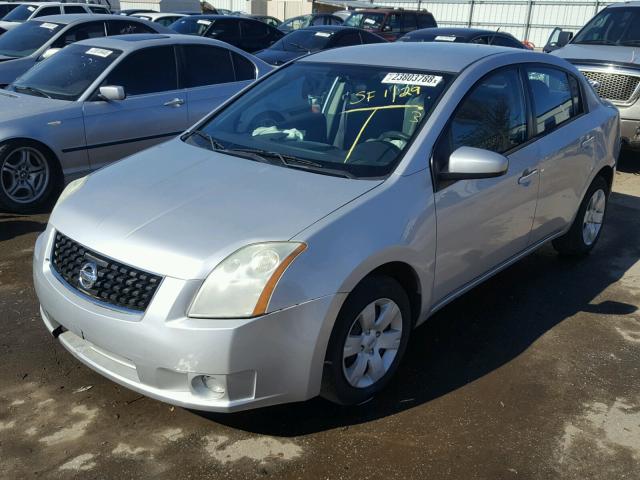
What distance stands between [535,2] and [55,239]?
30.7m

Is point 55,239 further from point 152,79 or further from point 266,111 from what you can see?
point 152,79

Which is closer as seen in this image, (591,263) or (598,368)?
(598,368)

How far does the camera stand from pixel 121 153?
6.52 metres

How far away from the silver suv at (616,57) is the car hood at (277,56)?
4.83 metres

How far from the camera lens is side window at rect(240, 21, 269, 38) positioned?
1433 centimetres

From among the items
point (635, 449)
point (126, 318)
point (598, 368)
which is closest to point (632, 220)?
point (598, 368)

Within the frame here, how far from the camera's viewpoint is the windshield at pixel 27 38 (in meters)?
9.16

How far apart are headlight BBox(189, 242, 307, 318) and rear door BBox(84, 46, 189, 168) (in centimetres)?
412

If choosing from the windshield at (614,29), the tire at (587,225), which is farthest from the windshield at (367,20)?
the tire at (587,225)

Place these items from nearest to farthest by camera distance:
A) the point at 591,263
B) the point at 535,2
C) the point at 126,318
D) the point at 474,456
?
the point at 126,318
the point at 474,456
the point at 591,263
the point at 535,2

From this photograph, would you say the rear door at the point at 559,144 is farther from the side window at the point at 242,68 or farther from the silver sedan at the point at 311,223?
the side window at the point at 242,68

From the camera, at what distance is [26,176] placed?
6062mm

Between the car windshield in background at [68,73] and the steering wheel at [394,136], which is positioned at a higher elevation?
the steering wheel at [394,136]

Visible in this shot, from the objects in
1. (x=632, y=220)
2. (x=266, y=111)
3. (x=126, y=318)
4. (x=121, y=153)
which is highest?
(x=266, y=111)
